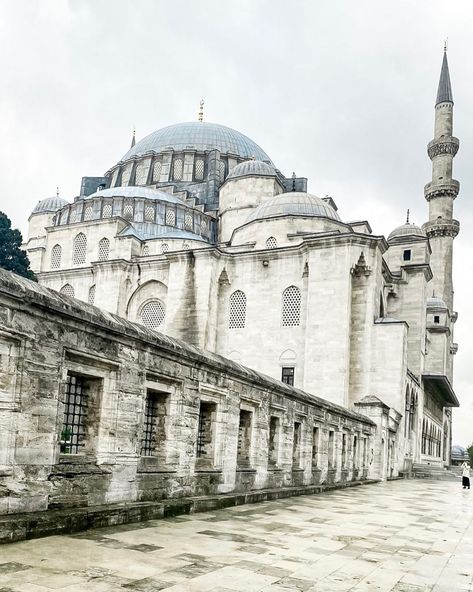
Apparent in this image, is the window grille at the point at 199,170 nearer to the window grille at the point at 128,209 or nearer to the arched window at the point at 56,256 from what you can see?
the window grille at the point at 128,209

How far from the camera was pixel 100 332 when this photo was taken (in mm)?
7012

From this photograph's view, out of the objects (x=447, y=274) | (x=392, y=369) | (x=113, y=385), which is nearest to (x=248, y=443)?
(x=113, y=385)

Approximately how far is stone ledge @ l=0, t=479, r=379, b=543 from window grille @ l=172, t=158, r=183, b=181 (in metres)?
39.1

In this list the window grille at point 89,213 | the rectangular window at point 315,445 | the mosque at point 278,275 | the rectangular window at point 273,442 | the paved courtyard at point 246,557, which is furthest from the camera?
the window grille at point 89,213

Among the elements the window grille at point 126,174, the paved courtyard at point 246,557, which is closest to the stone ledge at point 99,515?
the paved courtyard at point 246,557

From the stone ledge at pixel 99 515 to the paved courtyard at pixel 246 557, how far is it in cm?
13

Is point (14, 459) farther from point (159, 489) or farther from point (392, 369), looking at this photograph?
point (392, 369)

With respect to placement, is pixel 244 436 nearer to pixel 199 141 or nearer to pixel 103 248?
pixel 103 248

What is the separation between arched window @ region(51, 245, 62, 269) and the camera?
37.8m

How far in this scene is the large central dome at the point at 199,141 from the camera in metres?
48.9

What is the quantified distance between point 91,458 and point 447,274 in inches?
1677

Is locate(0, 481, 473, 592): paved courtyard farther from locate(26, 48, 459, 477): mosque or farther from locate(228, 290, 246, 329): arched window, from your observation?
locate(228, 290, 246, 329): arched window

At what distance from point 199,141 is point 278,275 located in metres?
22.3

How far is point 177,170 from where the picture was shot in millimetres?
47438
